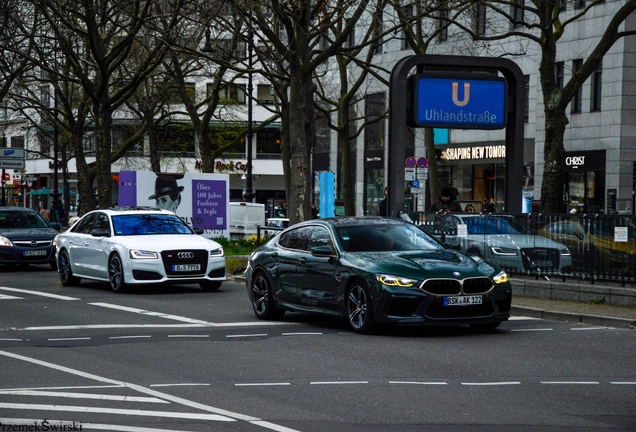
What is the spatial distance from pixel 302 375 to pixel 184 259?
10818 millimetres

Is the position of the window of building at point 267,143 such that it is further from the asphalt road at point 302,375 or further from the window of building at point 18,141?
the asphalt road at point 302,375

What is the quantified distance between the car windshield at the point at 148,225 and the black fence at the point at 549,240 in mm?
4523

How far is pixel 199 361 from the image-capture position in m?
11.6

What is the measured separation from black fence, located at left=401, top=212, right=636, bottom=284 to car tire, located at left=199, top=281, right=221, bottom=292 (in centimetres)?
385

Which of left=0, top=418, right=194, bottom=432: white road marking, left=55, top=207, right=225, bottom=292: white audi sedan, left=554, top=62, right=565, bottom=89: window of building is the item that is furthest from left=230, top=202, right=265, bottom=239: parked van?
left=0, top=418, right=194, bottom=432: white road marking

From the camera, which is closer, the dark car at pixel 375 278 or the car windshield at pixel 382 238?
the dark car at pixel 375 278

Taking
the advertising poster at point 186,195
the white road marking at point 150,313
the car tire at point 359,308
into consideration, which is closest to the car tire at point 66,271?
the white road marking at point 150,313

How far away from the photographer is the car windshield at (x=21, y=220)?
1179 inches

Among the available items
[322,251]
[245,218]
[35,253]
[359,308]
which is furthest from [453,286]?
[245,218]

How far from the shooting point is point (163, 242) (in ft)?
70.1

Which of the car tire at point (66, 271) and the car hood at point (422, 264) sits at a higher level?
the car hood at point (422, 264)

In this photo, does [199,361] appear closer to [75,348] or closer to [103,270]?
[75,348]

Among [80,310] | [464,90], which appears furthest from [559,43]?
[80,310]

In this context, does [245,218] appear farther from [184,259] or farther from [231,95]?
[231,95]
